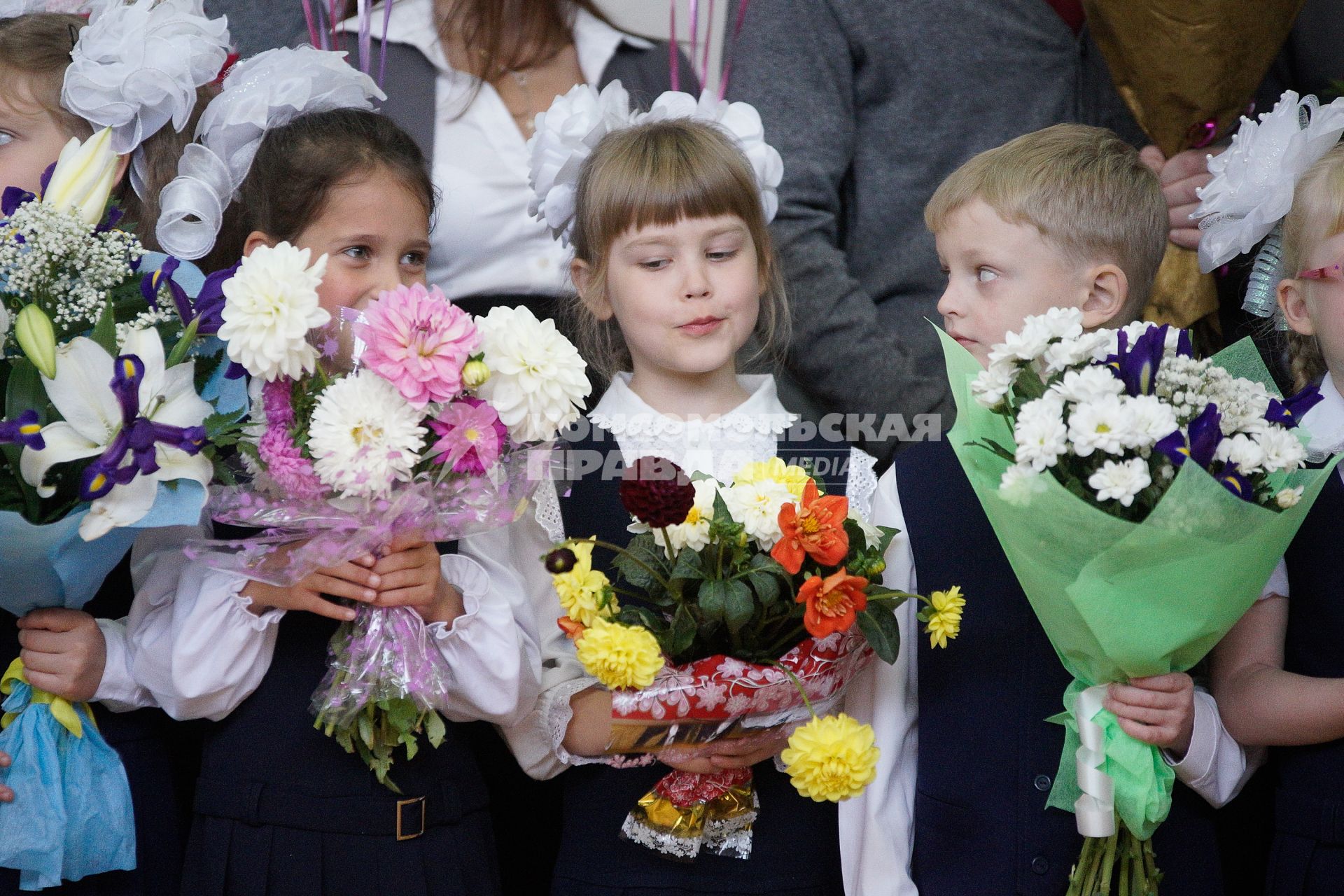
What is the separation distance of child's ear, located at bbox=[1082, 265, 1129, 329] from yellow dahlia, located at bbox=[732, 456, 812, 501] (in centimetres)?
66

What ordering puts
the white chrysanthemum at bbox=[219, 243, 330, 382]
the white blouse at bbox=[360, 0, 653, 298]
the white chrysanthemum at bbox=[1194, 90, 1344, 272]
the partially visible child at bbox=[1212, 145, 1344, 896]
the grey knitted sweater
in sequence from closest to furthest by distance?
the white chrysanthemum at bbox=[219, 243, 330, 382] < the partially visible child at bbox=[1212, 145, 1344, 896] < the white chrysanthemum at bbox=[1194, 90, 1344, 272] < the white blouse at bbox=[360, 0, 653, 298] < the grey knitted sweater

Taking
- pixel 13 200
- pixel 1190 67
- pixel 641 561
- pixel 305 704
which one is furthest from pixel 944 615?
pixel 13 200

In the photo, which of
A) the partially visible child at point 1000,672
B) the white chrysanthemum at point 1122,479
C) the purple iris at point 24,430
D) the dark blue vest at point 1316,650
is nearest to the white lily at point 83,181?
the purple iris at point 24,430

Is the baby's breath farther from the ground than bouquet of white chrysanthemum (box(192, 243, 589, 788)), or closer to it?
farther from the ground

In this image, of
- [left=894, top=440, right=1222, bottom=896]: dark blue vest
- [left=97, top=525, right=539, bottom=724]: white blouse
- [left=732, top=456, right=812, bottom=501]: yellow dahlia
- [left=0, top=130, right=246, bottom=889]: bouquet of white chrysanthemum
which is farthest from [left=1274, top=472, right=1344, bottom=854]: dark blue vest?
[left=0, top=130, right=246, bottom=889]: bouquet of white chrysanthemum

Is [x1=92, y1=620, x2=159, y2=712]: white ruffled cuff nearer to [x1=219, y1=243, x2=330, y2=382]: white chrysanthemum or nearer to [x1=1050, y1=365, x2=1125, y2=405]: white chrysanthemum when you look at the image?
[x1=219, y1=243, x2=330, y2=382]: white chrysanthemum

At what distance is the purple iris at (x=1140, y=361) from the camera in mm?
1770

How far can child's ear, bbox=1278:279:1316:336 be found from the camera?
221 centimetres

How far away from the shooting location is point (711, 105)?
272 centimetres

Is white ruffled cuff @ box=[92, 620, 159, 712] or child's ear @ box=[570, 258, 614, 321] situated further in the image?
child's ear @ box=[570, 258, 614, 321]

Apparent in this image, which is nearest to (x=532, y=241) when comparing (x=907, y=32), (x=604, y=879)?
(x=907, y=32)

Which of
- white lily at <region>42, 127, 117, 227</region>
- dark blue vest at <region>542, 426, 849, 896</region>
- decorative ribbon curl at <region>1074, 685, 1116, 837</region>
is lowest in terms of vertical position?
dark blue vest at <region>542, 426, 849, 896</region>

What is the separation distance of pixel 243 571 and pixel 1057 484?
115 cm

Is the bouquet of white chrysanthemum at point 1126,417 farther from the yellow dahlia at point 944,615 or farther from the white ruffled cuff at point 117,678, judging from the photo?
the white ruffled cuff at point 117,678
